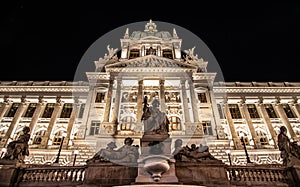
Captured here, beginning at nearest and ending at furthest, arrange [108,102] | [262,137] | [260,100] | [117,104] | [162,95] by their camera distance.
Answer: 1. [108,102]
2. [117,104]
3. [262,137]
4. [162,95]
5. [260,100]

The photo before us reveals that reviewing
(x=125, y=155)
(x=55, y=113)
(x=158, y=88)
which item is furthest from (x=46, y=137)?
(x=125, y=155)

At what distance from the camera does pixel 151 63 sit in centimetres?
3850

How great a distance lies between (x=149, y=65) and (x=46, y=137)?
17.6 meters

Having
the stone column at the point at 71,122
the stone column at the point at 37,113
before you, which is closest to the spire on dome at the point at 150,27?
the stone column at the point at 71,122

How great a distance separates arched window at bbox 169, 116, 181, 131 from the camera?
104ft

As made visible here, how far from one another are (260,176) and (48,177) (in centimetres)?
995

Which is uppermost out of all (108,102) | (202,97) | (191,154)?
(202,97)

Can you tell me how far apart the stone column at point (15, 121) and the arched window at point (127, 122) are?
14959mm

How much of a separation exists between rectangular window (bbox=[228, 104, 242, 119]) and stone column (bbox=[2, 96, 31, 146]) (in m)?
30.8

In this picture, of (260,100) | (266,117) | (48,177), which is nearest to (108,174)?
(48,177)

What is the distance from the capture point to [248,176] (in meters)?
11.8

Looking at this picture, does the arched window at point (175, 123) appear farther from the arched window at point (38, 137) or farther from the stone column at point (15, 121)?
the stone column at point (15, 121)

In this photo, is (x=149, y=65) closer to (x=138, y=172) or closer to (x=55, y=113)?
(x=55, y=113)

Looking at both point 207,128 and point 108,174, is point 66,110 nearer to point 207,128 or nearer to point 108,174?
point 207,128
